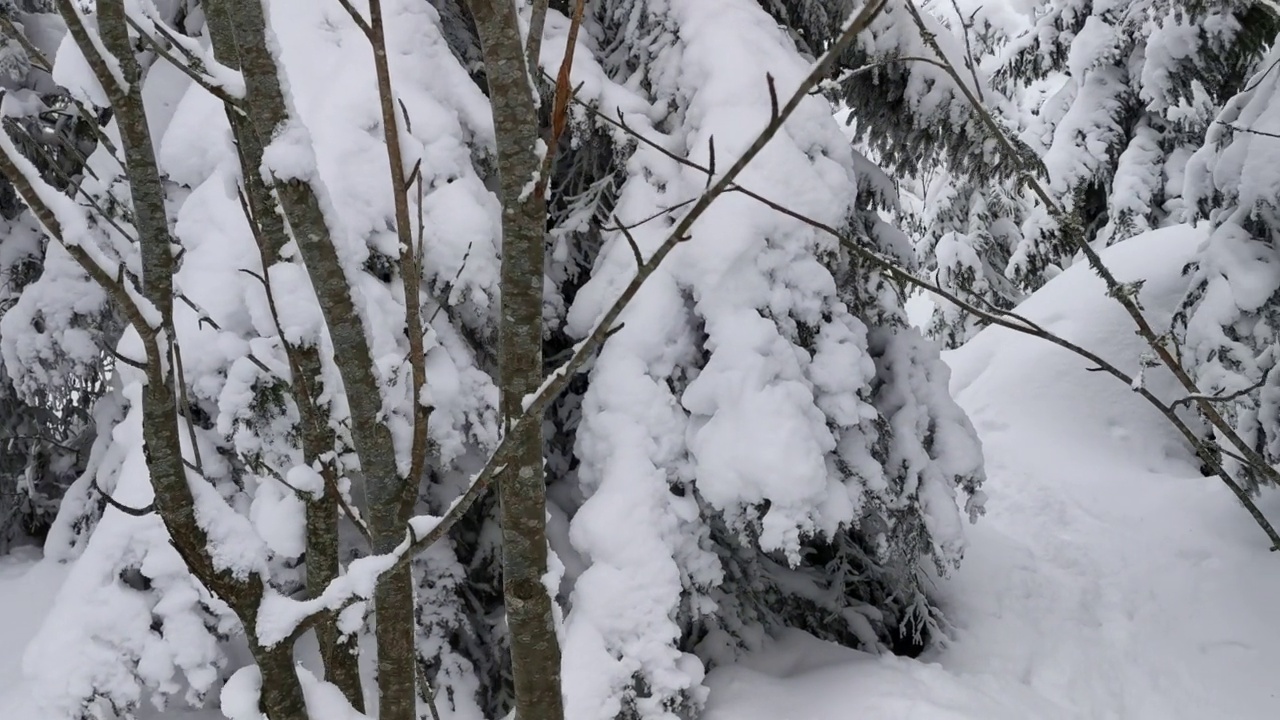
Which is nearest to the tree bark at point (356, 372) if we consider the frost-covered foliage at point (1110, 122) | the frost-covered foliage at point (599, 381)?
the frost-covered foliage at point (599, 381)

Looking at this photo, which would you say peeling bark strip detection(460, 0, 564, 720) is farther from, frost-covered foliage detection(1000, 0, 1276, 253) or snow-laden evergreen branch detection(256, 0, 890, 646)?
frost-covered foliage detection(1000, 0, 1276, 253)

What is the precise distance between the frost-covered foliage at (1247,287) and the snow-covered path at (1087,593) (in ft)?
2.28

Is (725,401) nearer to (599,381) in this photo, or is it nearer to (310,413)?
(599,381)

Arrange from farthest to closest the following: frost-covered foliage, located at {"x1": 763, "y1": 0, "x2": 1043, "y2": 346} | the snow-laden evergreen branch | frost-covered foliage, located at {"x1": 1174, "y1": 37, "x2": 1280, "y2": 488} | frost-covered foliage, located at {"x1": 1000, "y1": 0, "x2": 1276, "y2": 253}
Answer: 1. frost-covered foliage, located at {"x1": 1000, "y1": 0, "x2": 1276, "y2": 253}
2. frost-covered foliage, located at {"x1": 1174, "y1": 37, "x2": 1280, "y2": 488}
3. frost-covered foliage, located at {"x1": 763, "y1": 0, "x2": 1043, "y2": 346}
4. the snow-laden evergreen branch

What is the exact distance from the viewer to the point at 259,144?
0.96 m

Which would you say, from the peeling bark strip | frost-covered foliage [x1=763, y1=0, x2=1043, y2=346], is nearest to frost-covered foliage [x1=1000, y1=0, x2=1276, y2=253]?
frost-covered foliage [x1=763, y1=0, x2=1043, y2=346]

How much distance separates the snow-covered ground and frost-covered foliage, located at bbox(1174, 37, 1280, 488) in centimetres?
71

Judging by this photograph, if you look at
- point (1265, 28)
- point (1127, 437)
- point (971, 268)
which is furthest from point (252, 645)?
point (971, 268)

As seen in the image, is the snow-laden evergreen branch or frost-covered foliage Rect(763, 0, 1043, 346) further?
frost-covered foliage Rect(763, 0, 1043, 346)

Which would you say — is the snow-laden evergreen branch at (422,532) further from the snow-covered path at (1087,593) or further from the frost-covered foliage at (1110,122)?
the frost-covered foliage at (1110,122)

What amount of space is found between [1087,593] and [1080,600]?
10 centimetres

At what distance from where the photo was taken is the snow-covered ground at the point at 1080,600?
3.53 metres

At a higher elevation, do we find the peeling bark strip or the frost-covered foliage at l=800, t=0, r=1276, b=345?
the frost-covered foliage at l=800, t=0, r=1276, b=345

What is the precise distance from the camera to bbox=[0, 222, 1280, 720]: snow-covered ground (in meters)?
3.53
